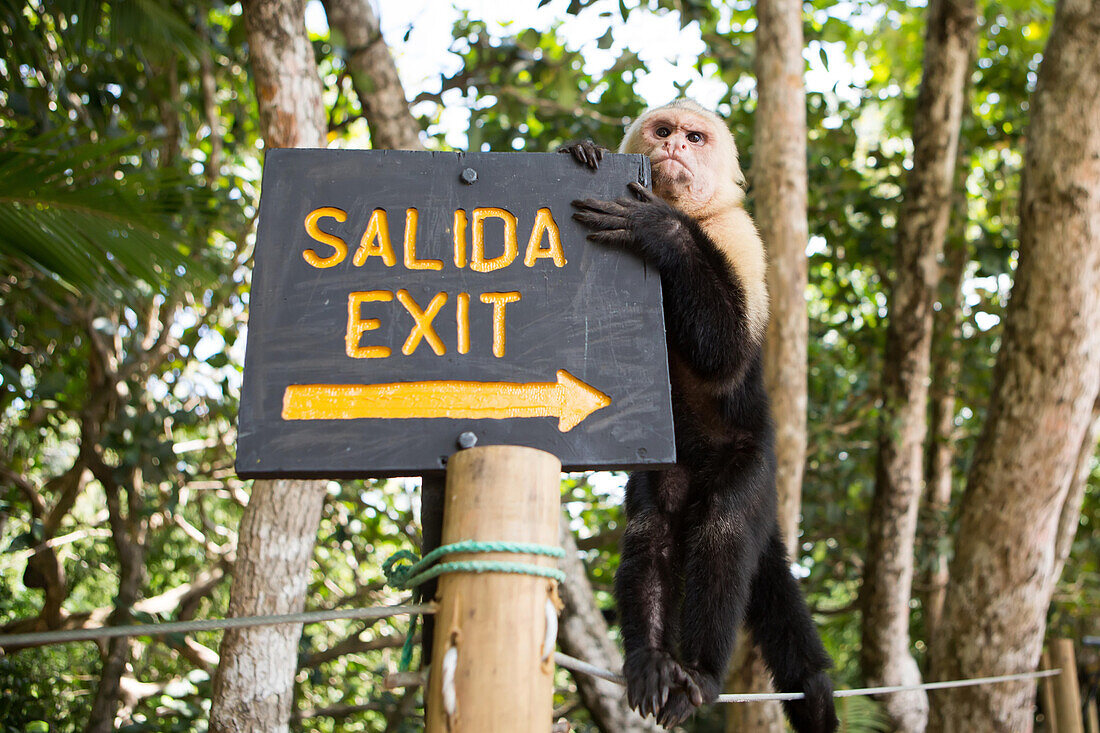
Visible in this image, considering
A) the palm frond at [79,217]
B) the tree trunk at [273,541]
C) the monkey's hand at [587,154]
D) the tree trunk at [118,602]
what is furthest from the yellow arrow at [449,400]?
the tree trunk at [118,602]

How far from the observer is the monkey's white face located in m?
2.23

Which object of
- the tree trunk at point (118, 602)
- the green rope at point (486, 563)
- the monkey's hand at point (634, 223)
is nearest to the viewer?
the green rope at point (486, 563)

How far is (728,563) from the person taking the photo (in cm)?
191

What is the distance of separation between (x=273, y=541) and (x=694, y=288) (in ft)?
4.98

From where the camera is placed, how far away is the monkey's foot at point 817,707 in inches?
80.5

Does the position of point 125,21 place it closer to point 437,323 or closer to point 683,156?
point 683,156

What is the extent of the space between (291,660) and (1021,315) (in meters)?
2.76

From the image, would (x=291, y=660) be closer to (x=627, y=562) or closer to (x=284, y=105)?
(x=627, y=562)

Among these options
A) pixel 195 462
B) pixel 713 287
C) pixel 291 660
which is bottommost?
pixel 291 660

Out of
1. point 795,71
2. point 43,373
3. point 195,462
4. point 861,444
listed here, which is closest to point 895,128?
point 861,444

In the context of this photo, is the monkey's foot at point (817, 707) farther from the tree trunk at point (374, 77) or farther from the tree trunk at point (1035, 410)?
the tree trunk at point (374, 77)

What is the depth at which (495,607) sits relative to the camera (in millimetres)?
1179

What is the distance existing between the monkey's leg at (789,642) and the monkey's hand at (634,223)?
3.24 ft

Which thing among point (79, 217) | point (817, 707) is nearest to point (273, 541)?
point (79, 217)
